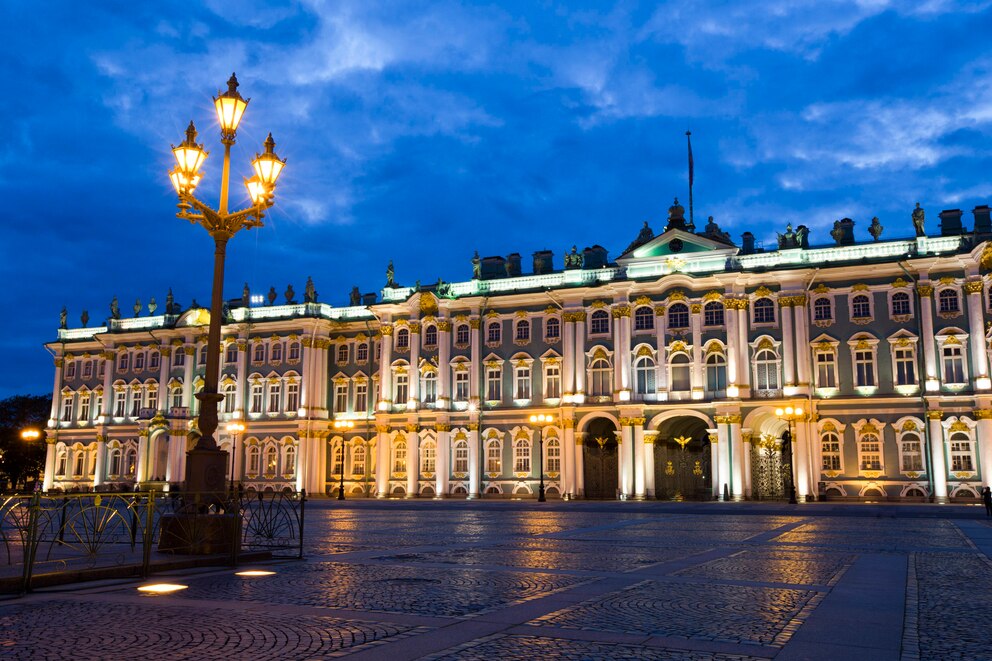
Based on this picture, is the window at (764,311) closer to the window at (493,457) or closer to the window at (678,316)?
the window at (678,316)

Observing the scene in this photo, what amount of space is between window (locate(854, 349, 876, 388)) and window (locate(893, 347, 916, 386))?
1.25 metres

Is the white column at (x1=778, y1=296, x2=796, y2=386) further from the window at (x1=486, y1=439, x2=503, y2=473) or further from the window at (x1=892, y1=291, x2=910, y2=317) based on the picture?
the window at (x1=486, y1=439, x2=503, y2=473)

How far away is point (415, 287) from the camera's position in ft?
198

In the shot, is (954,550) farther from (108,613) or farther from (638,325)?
(638,325)

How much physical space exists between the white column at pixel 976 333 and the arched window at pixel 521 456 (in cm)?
2519

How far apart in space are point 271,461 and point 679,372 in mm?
30247

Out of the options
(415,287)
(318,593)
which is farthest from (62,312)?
(318,593)

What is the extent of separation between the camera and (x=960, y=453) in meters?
45.6

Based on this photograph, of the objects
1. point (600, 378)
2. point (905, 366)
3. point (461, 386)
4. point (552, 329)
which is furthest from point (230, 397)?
point (905, 366)

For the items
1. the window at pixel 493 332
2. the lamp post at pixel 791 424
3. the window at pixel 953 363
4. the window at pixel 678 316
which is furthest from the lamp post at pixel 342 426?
the window at pixel 953 363

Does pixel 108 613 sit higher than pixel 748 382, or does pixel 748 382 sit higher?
pixel 748 382

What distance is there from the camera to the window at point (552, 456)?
53.9m

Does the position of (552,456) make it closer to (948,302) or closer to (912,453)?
(912,453)

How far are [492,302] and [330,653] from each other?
49274 mm
